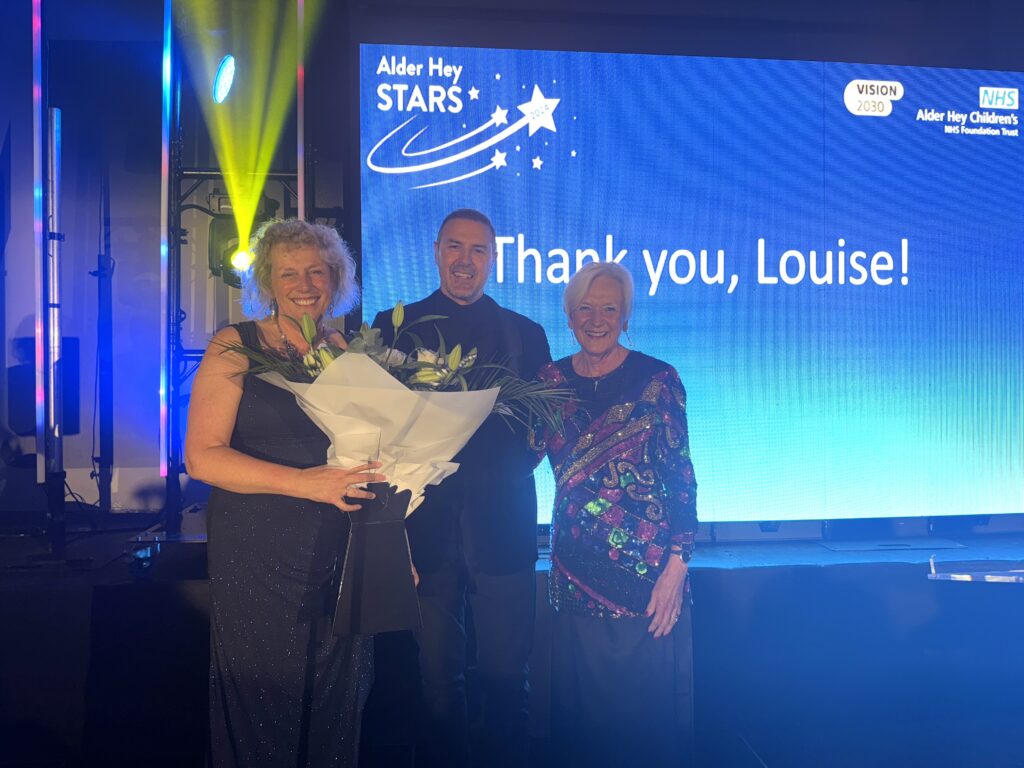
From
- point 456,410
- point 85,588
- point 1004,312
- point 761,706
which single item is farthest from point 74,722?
point 1004,312

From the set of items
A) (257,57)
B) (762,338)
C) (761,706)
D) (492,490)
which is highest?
(257,57)

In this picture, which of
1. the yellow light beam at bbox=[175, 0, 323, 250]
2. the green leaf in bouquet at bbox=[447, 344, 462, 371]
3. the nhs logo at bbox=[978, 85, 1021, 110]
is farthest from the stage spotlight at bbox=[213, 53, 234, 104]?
the nhs logo at bbox=[978, 85, 1021, 110]

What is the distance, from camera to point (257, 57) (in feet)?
13.3

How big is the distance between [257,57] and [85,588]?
8.36ft

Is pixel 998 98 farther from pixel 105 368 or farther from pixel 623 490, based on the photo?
pixel 105 368

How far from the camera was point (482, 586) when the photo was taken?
2232 mm

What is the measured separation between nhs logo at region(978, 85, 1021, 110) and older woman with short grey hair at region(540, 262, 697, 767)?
2.65 meters

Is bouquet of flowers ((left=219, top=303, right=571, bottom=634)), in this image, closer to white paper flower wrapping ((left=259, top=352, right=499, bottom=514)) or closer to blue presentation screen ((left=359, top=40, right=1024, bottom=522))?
white paper flower wrapping ((left=259, top=352, right=499, bottom=514))

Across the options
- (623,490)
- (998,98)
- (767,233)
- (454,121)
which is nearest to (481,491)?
(623,490)

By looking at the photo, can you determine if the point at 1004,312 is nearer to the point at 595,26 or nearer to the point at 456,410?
the point at 595,26

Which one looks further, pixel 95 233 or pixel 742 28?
pixel 95 233

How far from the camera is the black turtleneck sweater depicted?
2.23 m

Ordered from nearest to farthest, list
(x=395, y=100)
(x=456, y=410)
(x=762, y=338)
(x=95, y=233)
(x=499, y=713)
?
(x=456, y=410)
(x=499, y=713)
(x=395, y=100)
(x=762, y=338)
(x=95, y=233)

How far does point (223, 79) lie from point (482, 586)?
9.93 feet
